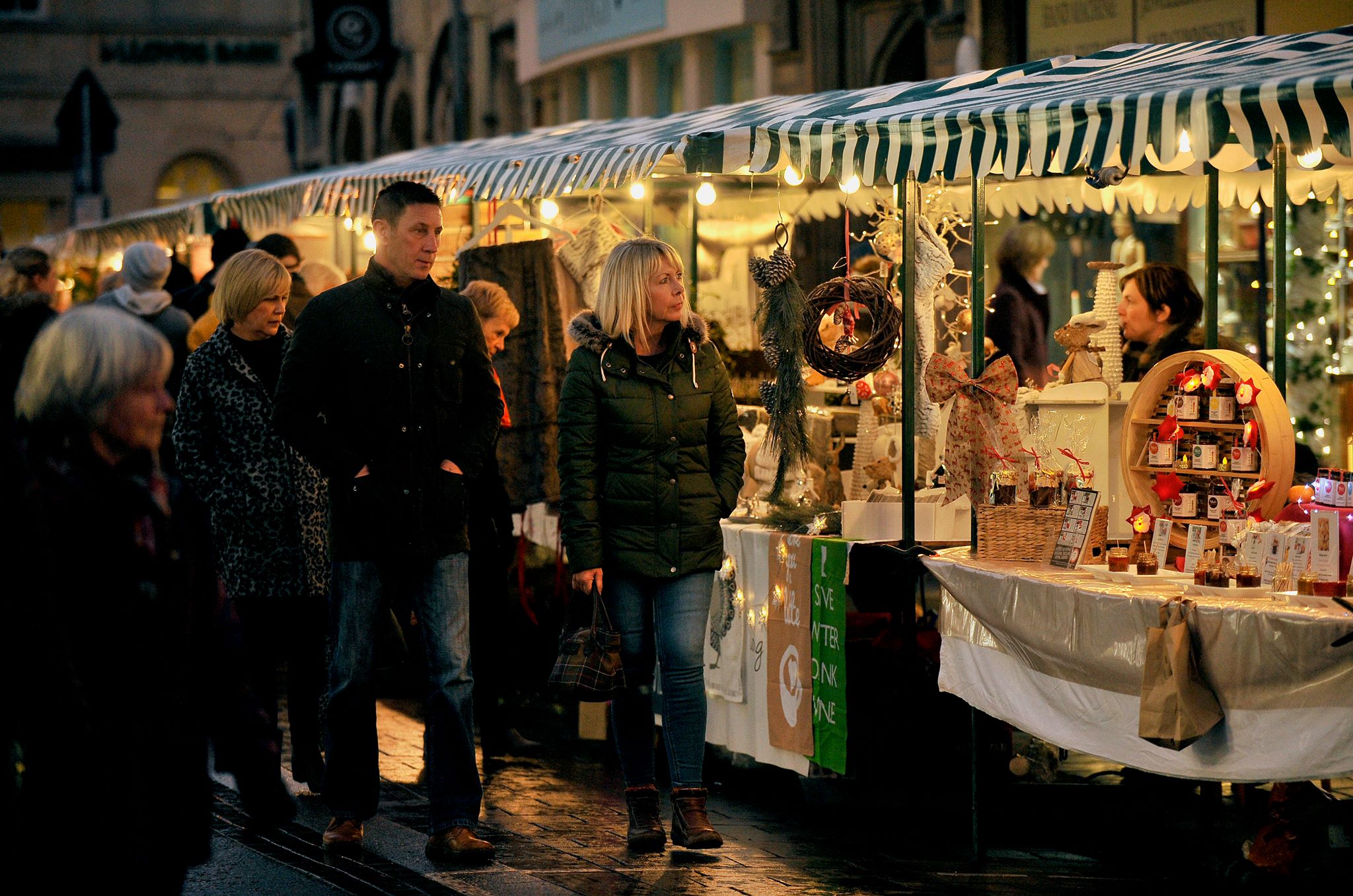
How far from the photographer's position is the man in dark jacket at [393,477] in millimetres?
5828

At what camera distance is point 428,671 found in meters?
5.98

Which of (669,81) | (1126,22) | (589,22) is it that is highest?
(589,22)

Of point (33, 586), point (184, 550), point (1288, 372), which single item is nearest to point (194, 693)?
point (184, 550)

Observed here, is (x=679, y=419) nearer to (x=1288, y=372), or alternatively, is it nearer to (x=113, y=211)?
(x=1288, y=372)

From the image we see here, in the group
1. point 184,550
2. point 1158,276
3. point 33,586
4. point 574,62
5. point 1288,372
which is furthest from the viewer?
point 574,62

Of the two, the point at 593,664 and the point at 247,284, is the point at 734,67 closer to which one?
the point at 247,284

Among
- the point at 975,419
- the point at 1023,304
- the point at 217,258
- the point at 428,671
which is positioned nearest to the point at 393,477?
the point at 428,671

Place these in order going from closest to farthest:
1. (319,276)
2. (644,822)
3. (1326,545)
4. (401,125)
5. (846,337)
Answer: (1326,545)
(644,822)
(846,337)
(319,276)
(401,125)

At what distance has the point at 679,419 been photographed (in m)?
6.03

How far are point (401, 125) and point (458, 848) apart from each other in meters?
27.9

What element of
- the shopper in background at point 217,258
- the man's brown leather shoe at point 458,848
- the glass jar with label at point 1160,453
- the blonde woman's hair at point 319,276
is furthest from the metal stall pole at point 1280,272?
the shopper in background at point 217,258

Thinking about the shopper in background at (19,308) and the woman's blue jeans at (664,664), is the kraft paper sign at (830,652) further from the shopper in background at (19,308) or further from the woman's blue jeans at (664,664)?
the shopper in background at (19,308)

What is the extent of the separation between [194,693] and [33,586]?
1.73 feet

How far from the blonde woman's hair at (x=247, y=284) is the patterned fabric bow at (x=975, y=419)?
244cm
